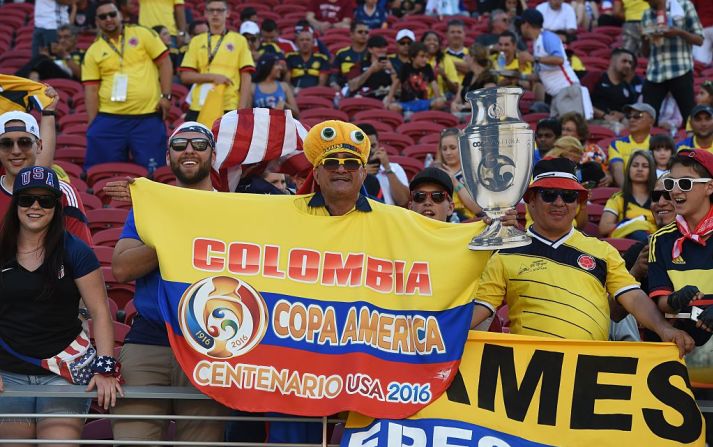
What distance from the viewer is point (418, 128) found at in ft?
39.3

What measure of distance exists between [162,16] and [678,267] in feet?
34.7

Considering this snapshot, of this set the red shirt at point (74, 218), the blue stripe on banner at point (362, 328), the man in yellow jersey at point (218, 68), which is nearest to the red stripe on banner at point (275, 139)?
the red shirt at point (74, 218)

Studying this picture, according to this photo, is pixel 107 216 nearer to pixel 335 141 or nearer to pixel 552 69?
pixel 335 141

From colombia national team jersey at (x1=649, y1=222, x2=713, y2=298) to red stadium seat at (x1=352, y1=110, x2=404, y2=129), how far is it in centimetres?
704

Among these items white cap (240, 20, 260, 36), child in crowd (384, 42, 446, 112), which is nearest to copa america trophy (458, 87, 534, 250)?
child in crowd (384, 42, 446, 112)

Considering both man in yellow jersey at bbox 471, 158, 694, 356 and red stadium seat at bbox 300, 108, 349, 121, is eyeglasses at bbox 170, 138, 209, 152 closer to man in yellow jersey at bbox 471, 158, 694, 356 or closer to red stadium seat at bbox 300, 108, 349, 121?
man in yellow jersey at bbox 471, 158, 694, 356

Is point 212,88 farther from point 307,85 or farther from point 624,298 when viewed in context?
point 624,298

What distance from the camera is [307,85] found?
13.9 m

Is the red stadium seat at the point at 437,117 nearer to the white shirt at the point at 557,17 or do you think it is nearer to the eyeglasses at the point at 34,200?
the white shirt at the point at 557,17

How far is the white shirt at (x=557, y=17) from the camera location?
631 inches

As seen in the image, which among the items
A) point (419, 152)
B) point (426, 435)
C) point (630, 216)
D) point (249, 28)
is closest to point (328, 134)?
point (426, 435)

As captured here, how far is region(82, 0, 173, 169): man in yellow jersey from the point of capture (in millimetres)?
9984

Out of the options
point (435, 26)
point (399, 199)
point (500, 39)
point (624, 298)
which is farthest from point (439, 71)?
point (624, 298)

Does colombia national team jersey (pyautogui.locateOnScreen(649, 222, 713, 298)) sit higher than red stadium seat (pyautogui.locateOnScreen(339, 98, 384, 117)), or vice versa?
colombia national team jersey (pyautogui.locateOnScreen(649, 222, 713, 298))
